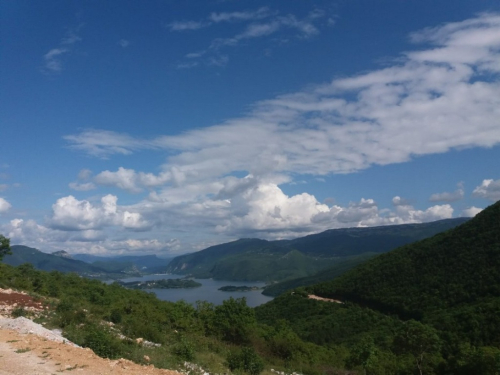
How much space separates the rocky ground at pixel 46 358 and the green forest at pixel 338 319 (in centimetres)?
132

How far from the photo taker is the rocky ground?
10.7m

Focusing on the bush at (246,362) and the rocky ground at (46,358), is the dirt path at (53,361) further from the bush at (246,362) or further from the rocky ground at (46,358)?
the bush at (246,362)

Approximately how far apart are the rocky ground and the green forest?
1320 mm

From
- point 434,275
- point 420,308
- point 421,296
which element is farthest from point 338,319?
point 434,275

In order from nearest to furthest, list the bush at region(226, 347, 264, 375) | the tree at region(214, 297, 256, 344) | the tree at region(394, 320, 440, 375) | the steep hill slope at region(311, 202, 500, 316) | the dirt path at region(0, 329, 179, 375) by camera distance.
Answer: the dirt path at region(0, 329, 179, 375) → the bush at region(226, 347, 264, 375) → the tree at region(394, 320, 440, 375) → the tree at region(214, 297, 256, 344) → the steep hill slope at region(311, 202, 500, 316)

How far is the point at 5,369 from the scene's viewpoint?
34.4 ft

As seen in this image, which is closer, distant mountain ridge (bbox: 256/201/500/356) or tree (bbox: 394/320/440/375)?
tree (bbox: 394/320/440/375)

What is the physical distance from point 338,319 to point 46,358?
54.3m

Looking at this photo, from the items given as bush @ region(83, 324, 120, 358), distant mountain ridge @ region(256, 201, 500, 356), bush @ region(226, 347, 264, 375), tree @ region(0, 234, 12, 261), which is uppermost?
tree @ region(0, 234, 12, 261)

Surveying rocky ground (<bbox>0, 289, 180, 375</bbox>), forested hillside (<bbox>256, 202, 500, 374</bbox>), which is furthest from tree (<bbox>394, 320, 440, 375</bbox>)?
rocky ground (<bbox>0, 289, 180, 375</bbox>)

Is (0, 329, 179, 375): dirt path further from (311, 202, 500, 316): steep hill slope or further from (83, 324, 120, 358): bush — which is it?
(311, 202, 500, 316): steep hill slope

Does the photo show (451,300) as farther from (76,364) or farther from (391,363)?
(76,364)

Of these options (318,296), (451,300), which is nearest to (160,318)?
(451,300)

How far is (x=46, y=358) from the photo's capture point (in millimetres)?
11781
